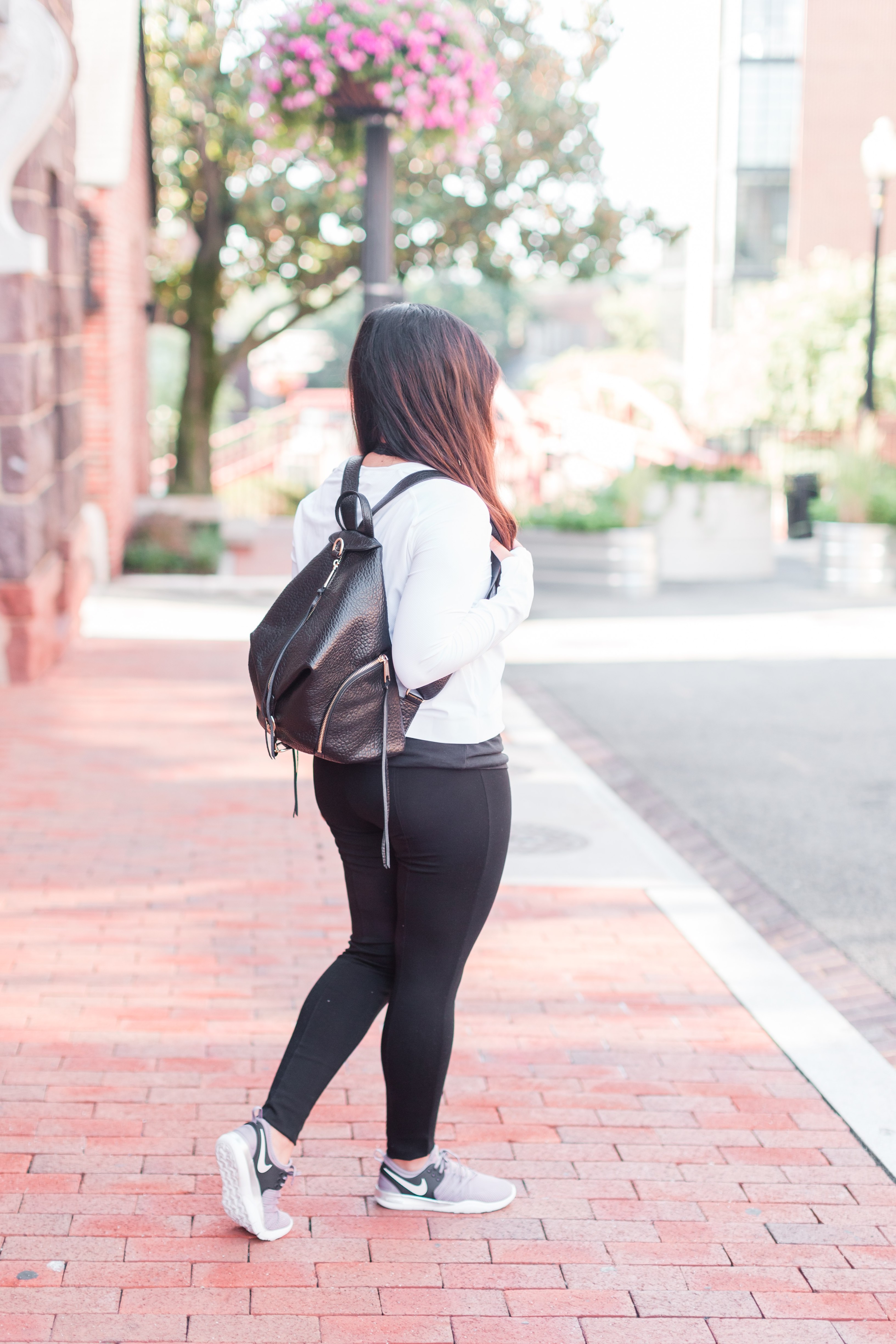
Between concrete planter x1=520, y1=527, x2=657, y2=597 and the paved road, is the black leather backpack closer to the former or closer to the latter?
the paved road

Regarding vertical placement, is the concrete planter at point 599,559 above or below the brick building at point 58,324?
below

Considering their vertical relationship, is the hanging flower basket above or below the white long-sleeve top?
above

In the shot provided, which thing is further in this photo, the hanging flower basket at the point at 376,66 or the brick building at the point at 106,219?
the brick building at the point at 106,219

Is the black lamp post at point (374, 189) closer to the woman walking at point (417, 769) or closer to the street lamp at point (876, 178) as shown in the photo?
the woman walking at point (417, 769)

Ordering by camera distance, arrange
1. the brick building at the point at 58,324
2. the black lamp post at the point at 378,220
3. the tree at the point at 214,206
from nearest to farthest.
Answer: the black lamp post at the point at 378,220 < the brick building at the point at 58,324 < the tree at the point at 214,206

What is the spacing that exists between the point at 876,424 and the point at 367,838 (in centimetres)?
2170

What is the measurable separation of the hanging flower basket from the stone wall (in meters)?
1.77

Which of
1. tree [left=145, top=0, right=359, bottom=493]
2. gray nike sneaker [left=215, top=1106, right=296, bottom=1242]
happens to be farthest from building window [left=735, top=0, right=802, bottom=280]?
gray nike sneaker [left=215, top=1106, right=296, bottom=1242]

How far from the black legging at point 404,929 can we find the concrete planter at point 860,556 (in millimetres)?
14002

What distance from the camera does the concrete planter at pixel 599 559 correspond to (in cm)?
Result: 1553

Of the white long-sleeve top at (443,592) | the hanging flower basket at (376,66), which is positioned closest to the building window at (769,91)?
the hanging flower basket at (376,66)

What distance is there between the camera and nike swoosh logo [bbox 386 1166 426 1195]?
3107 mm

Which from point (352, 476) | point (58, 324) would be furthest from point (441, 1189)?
point (58, 324)

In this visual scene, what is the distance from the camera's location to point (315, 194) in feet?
57.2
